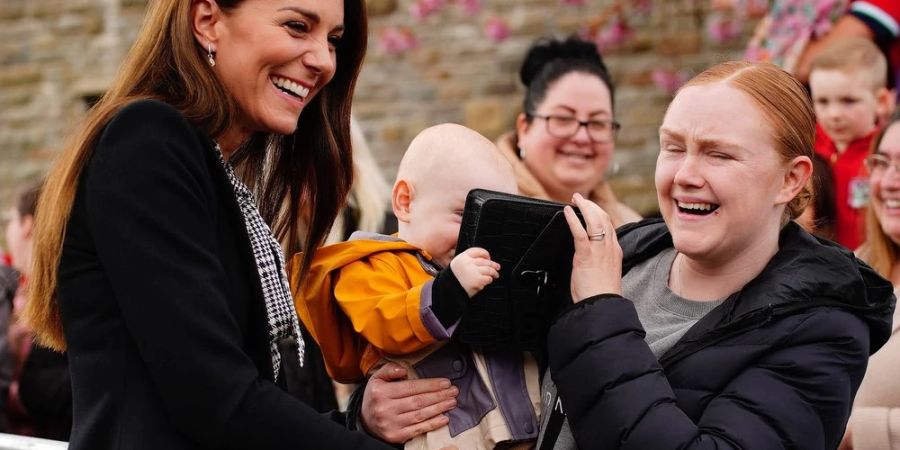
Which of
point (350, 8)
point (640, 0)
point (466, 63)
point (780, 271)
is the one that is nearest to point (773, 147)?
point (780, 271)

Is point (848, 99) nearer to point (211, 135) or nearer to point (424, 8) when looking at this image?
point (211, 135)

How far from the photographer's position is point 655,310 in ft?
8.72

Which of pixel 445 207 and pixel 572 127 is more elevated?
pixel 445 207

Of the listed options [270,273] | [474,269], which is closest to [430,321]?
[474,269]

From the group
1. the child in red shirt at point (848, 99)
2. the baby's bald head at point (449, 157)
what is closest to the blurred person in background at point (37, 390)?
the baby's bald head at point (449, 157)

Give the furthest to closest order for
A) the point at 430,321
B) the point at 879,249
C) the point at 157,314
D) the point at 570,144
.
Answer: the point at 570,144 < the point at 879,249 < the point at 430,321 < the point at 157,314

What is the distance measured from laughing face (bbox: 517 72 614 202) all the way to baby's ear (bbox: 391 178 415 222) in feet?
5.86

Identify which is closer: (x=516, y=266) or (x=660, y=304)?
(x=516, y=266)

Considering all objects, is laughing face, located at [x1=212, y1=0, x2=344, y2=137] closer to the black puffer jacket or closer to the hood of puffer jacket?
the black puffer jacket

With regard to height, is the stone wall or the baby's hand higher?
the baby's hand

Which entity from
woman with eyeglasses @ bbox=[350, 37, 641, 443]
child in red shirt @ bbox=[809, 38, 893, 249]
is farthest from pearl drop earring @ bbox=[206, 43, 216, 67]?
child in red shirt @ bbox=[809, 38, 893, 249]

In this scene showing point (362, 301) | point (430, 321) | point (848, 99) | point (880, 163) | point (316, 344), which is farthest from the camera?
point (848, 99)

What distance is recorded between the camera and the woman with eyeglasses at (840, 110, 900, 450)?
319 cm

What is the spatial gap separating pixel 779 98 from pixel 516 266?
66 cm
